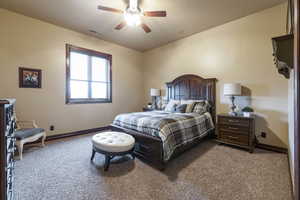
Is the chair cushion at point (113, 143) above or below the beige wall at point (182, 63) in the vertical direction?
below

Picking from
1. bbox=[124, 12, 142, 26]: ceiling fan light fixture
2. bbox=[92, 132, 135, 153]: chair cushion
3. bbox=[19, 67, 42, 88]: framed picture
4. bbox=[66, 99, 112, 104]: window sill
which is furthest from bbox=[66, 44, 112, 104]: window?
bbox=[92, 132, 135, 153]: chair cushion

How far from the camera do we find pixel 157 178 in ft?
6.49

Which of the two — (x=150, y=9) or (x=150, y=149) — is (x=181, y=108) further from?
(x=150, y=9)

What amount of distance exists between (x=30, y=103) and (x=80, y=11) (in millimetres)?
2443

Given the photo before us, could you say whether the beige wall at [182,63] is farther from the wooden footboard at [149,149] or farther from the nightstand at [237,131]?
the wooden footboard at [149,149]

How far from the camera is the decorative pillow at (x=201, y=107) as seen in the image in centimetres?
357

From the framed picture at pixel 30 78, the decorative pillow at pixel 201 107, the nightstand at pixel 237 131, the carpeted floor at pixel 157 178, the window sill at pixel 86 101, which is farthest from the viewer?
the window sill at pixel 86 101

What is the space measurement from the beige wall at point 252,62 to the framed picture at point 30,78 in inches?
159

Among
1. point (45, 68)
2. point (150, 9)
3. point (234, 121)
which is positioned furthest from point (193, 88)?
point (45, 68)

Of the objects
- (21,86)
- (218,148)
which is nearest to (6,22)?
(21,86)

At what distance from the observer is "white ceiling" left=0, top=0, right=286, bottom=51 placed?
2.83 metres

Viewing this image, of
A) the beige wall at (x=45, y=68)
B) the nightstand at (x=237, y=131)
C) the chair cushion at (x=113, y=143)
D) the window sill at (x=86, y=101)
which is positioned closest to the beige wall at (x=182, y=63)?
the beige wall at (x=45, y=68)

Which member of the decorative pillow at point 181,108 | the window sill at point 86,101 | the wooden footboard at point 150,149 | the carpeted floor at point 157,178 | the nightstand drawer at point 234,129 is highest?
the window sill at point 86,101

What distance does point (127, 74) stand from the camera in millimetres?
5418
